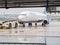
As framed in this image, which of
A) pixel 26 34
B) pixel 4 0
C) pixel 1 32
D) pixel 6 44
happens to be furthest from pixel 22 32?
pixel 4 0

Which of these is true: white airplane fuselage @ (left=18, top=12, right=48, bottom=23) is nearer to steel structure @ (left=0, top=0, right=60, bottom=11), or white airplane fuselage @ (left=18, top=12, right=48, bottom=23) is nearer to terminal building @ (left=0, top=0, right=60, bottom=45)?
Result: terminal building @ (left=0, top=0, right=60, bottom=45)

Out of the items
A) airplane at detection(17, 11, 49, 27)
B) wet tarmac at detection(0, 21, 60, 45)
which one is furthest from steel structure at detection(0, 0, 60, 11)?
wet tarmac at detection(0, 21, 60, 45)

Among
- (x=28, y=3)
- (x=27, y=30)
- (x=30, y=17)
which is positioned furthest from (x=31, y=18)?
(x=28, y=3)

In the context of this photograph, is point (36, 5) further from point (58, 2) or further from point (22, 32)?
point (22, 32)

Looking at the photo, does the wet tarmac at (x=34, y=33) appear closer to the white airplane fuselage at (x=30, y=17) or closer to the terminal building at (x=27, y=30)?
the terminal building at (x=27, y=30)

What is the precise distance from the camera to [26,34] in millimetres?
3908

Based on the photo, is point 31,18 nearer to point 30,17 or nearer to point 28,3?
point 30,17

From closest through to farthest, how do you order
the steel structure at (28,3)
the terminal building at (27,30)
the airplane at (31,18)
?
the steel structure at (28,3) < the terminal building at (27,30) < the airplane at (31,18)

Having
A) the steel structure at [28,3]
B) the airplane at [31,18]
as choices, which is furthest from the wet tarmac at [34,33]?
the steel structure at [28,3]

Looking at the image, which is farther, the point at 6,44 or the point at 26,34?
the point at 26,34

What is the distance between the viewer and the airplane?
379cm

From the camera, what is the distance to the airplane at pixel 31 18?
3.79m

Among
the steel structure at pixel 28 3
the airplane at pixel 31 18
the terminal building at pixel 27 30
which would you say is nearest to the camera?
the steel structure at pixel 28 3

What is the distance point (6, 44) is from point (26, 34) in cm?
84
